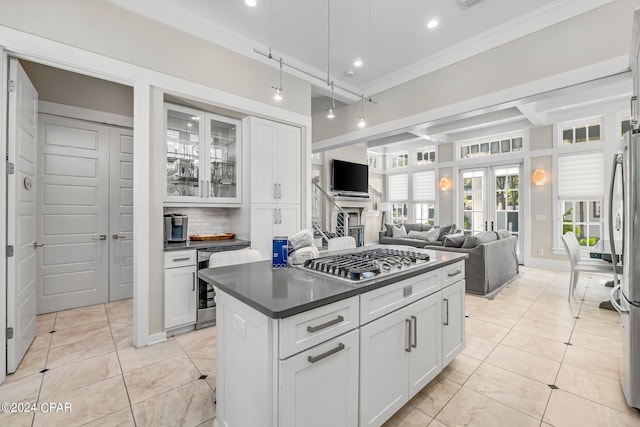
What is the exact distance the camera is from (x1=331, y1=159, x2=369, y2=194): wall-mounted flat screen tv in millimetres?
7781

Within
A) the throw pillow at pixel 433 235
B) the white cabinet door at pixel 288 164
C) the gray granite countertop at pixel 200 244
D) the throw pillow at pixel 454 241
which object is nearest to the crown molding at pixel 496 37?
the white cabinet door at pixel 288 164

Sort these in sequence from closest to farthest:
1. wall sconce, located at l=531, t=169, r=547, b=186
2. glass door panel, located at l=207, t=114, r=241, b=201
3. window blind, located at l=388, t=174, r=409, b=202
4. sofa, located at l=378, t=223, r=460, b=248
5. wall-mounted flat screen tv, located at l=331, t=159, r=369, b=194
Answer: glass door panel, located at l=207, t=114, r=241, b=201 < wall sconce, located at l=531, t=169, r=547, b=186 < sofa, located at l=378, t=223, r=460, b=248 < wall-mounted flat screen tv, located at l=331, t=159, r=369, b=194 < window blind, located at l=388, t=174, r=409, b=202

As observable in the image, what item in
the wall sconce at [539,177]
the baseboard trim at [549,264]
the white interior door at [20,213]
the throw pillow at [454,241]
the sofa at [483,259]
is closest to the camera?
the white interior door at [20,213]

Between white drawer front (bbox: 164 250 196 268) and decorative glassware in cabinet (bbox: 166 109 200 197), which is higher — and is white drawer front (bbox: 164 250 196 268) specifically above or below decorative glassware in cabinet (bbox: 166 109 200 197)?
below

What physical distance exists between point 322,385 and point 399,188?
29.0 ft

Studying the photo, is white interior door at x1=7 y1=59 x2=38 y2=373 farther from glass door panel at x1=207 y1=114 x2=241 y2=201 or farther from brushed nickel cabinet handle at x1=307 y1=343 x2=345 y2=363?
brushed nickel cabinet handle at x1=307 y1=343 x2=345 y2=363

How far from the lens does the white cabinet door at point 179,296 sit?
2941mm

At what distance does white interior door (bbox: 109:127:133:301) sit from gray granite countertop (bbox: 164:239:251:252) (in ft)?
4.78

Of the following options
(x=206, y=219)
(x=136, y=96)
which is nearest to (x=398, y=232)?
(x=206, y=219)

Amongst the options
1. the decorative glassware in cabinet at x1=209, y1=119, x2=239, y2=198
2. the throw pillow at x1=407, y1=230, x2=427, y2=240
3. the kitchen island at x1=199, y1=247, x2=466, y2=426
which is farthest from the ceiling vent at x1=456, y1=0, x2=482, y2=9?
the throw pillow at x1=407, y1=230, x2=427, y2=240

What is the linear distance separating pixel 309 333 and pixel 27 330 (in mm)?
3006

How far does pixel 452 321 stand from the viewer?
7.47 feet

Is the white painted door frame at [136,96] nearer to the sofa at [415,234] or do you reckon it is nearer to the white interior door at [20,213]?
the white interior door at [20,213]

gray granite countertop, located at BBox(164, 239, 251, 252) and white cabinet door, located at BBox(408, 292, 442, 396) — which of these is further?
gray granite countertop, located at BBox(164, 239, 251, 252)
